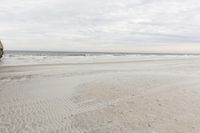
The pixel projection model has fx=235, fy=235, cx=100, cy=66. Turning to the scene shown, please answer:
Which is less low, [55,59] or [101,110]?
[101,110]

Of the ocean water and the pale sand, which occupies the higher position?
the pale sand

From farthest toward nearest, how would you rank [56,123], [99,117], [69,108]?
[69,108], [99,117], [56,123]

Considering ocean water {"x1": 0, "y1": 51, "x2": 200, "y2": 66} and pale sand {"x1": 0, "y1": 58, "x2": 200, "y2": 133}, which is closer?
pale sand {"x1": 0, "y1": 58, "x2": 200, "y2": 133}

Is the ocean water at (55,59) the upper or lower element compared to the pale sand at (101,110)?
lower

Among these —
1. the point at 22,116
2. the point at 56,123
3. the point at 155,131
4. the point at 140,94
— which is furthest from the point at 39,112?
the point at 140,94

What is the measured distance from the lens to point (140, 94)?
8.80 m

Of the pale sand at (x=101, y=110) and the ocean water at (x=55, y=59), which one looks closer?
the pale sand at (x=101, y=110)

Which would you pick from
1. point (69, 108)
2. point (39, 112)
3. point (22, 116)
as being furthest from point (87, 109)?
point (22, 116)

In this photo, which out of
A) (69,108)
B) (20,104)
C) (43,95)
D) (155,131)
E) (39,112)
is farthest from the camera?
(43,95)

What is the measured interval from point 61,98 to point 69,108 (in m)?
1.49

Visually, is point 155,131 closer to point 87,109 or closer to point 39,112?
point 87,109

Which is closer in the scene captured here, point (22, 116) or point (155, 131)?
point (155, 131)

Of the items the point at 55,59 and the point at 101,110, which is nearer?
the point at 101,110

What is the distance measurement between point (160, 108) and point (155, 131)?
6.17 ft
